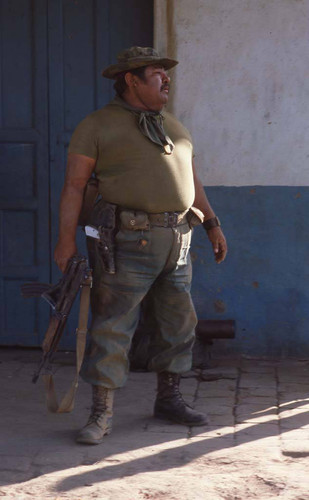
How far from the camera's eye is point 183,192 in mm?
4781

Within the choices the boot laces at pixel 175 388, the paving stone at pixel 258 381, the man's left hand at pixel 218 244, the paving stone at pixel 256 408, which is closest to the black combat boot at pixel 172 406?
the boot laces at pixel 175 388

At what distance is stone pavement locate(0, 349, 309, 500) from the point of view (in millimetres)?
4148

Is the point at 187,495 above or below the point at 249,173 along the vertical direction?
below

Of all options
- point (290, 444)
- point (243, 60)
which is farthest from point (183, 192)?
point (243, 60)

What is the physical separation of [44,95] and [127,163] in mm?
2015

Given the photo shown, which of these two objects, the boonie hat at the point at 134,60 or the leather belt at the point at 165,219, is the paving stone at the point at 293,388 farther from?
the boonie hat at the point at 134,60

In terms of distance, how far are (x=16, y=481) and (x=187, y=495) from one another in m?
0.81

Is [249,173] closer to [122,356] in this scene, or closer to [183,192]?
[183,192]

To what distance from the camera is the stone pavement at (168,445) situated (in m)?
4.15

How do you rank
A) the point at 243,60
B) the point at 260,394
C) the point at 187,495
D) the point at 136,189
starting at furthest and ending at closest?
the point at 243,60 → the point at 260,394 → the point at 136,189 → the point at 187,495

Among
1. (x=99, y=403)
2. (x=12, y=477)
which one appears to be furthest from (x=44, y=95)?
(x=12, y=477)

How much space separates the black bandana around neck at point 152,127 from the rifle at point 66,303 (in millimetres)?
720

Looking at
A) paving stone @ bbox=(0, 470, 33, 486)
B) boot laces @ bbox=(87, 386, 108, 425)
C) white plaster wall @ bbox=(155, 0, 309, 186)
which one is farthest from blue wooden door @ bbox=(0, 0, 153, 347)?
paving stone @ bbox=(0, 470, 33, 486)

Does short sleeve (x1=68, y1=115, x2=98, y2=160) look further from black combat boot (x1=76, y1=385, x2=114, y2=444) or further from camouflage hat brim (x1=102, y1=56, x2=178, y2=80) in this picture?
black combat boot (x1=76, y1=385, x2=114, y2=444)
